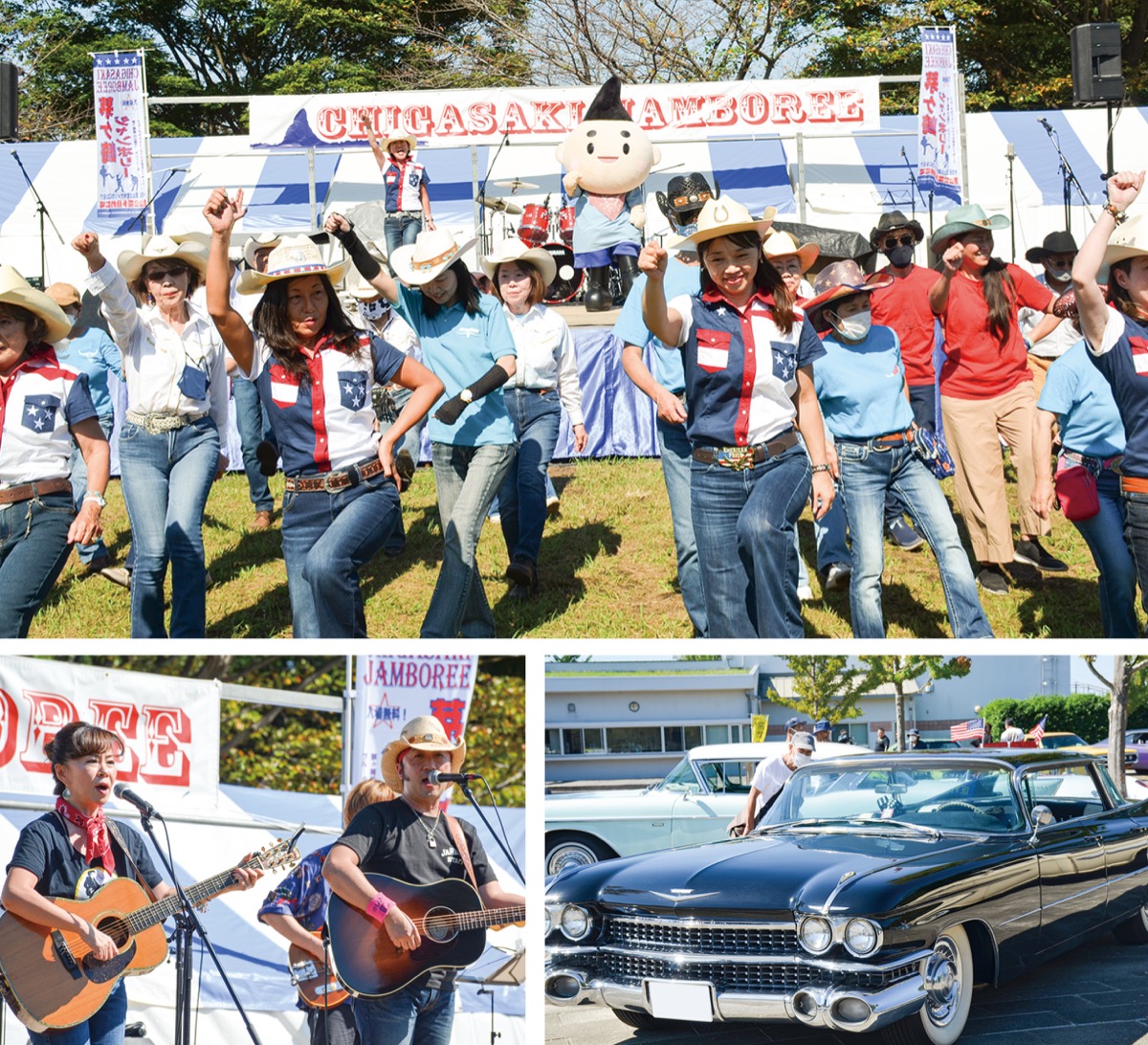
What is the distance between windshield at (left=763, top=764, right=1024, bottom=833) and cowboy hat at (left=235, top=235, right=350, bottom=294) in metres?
2.65

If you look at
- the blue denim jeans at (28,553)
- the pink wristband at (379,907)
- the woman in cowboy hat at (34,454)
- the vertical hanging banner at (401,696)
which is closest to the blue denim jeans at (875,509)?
the vertical hanging banner at (401,696)

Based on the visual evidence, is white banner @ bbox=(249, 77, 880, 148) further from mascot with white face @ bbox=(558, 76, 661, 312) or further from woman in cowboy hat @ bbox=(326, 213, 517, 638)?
woman in cowboy hat @ bbox=(326, 213, 517, 638)

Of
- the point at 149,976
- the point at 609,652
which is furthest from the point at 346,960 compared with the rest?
the point at 609,652

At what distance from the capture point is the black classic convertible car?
140 inches

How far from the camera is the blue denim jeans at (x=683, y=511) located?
21.7 feet

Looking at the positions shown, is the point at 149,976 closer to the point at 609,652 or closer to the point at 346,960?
the point at 346,960

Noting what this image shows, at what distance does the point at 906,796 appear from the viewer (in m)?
4.18

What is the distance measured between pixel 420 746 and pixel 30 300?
267 centimetres

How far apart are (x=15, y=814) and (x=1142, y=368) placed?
4.27 m

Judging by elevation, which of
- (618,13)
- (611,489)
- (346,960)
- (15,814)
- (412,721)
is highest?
(618,13)

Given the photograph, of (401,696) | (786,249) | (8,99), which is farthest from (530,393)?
(8,99)

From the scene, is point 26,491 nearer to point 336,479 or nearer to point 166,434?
point 166,434

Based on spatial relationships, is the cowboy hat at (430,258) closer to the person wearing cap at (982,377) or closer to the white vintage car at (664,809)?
the person wearing cap at (982,377)

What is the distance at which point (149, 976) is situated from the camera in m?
3.82
